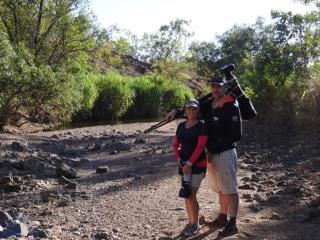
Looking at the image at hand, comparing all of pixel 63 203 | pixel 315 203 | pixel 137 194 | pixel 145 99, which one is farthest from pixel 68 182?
pixel 145 99

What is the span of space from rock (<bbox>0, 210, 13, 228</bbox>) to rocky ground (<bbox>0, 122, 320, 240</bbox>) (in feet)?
0.04

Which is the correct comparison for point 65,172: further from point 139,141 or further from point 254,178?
point 139,141

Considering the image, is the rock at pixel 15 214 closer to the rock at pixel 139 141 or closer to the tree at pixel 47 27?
the rock at pixel 139 141

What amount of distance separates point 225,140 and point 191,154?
0.44 m

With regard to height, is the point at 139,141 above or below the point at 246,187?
above

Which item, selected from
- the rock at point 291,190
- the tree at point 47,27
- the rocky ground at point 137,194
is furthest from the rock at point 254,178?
the tree at point 47,27

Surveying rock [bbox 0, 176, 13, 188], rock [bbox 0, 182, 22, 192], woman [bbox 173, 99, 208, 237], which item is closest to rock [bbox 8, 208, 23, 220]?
rock [bbox 0, 182, 22, 192]

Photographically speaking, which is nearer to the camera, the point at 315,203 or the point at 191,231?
the point at 191,231

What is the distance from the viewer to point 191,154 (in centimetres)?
622

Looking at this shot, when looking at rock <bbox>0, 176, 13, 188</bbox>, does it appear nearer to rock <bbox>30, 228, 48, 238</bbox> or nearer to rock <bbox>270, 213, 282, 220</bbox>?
rock <bbox>30, 228, 48, 238</bbox>

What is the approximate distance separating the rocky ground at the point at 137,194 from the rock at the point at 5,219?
0.5 inches

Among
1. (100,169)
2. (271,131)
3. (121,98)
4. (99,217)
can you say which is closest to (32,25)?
(121,98)

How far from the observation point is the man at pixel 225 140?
6.26m

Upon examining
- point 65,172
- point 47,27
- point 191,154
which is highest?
point 47,27
